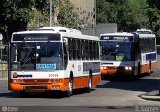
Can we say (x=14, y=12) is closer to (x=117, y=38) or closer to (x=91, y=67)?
(x=117, y=38)

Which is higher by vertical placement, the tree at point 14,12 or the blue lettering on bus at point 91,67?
the tree at point 14,12

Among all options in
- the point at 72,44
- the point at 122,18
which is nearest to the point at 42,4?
the point at 72,44

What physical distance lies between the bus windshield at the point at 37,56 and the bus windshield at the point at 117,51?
16.0 metres

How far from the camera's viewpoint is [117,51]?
40.1 meters

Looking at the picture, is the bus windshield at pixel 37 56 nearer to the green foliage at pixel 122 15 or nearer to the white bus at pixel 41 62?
the white bus at pixel 41 62

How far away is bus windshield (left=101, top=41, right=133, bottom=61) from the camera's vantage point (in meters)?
40.1

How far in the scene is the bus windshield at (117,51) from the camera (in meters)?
40.1

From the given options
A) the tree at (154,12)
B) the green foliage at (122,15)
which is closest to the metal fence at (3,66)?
the tree at (154,12)

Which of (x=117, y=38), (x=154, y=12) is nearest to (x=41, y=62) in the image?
(x=154, y=12)

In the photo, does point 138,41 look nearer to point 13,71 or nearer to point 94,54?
point 94,54

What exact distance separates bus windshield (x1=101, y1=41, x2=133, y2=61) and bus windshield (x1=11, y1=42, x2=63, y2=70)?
16007 mm

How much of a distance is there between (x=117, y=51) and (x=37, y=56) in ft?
54.1

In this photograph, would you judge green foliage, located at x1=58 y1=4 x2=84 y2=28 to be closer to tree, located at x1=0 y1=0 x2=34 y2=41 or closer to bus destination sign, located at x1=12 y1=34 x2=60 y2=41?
tree, located at x1=0 y1=0 x2=34 y2=41

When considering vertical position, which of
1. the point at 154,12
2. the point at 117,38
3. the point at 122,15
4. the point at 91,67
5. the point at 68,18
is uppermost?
the point at 122,15
